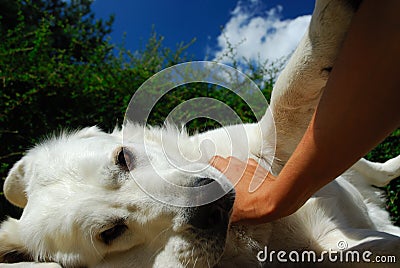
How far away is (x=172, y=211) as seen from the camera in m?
1.51

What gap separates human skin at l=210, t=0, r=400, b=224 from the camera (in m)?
0.92

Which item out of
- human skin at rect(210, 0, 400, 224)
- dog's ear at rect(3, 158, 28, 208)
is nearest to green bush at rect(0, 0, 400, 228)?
dog's ear at rect(3, 158, 28, 208)

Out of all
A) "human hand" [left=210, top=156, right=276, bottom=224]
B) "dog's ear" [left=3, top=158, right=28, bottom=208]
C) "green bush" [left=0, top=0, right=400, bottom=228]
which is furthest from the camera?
"green bush" [left=0, top=0, right=400, bottom=228]

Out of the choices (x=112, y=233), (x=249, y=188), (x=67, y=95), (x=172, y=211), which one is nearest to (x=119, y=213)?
(x=112, y=233)

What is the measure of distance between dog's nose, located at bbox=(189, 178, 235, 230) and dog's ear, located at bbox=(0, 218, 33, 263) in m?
0.84

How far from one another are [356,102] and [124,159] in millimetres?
993

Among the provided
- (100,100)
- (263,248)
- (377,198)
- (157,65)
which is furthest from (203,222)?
(157,65)

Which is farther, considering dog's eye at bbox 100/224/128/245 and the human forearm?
dog's eye at bbox 100/224/128/245

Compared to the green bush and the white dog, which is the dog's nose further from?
the green bush

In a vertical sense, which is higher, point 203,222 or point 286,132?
point 286,132

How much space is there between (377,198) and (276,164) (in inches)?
45.0

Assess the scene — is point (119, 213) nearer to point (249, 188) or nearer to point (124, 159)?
point (124, 159)

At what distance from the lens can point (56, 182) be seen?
171 centimetres

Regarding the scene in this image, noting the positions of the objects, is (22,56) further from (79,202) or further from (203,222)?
(203,222)
